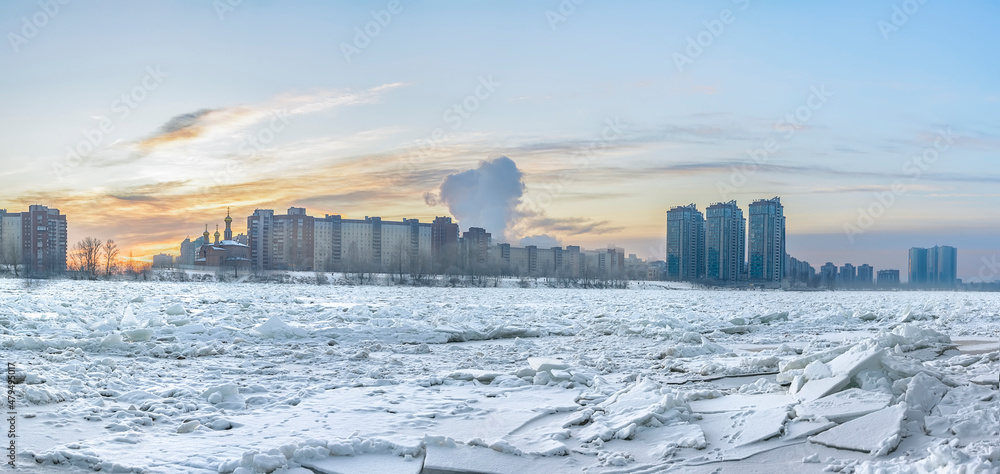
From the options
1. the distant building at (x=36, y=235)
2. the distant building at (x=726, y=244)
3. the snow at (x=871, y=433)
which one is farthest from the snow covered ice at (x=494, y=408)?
the distant building at (x=726, y=244)

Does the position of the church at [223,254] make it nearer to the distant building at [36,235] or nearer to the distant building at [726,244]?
the distant building at [36,235]

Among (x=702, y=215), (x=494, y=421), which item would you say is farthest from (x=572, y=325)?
(x=702, y=215)

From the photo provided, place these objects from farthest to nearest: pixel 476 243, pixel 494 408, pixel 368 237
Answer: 1. pixel 368 237
2. pixel 476 243
3. pixel 494 408

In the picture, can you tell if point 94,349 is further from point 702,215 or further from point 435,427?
point 702,215

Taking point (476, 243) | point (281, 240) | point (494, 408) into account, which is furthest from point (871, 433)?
point (281, 240)

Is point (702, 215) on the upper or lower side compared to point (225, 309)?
upper

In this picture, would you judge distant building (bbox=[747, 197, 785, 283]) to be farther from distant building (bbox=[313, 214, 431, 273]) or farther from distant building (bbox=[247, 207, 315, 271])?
distant building (bbox=[247, 207, 315, 271])

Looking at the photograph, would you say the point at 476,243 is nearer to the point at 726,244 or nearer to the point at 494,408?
the point at 726,244
